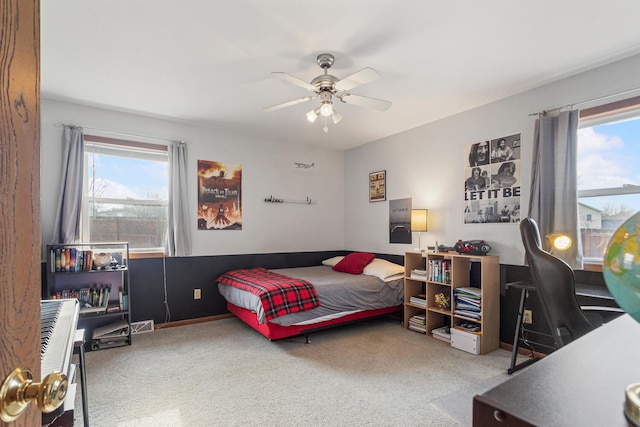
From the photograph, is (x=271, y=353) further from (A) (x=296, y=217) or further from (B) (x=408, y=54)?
(B) (x=408, y=54)

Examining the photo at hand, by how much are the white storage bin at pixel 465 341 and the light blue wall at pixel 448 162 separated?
824 mm

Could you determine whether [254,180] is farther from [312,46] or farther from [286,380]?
[286,380]

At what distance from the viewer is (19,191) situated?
524 mm

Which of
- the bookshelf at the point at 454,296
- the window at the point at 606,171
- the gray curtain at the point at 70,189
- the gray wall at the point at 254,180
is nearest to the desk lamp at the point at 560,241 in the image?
the window at the point at 606,171

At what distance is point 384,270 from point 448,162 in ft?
5.01

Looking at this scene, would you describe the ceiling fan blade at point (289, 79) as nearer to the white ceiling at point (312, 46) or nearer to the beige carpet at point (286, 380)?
the white ceiling at point (312, 46)

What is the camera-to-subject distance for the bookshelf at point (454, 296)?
321 centimetres

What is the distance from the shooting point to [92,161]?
145 inches

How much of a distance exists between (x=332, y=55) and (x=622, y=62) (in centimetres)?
229

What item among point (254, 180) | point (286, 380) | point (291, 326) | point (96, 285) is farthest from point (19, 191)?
point (254, 180)

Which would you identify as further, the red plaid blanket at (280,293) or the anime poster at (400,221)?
the anime poster at (400,221)

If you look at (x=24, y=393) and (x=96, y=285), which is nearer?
(x=24, y=393)

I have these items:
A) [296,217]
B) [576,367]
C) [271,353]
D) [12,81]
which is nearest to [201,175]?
[296,217]

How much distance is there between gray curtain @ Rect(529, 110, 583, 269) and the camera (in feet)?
9.05
